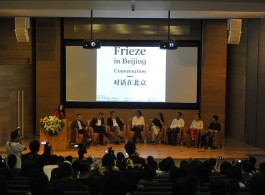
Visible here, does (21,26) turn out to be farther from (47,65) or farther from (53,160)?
(53,160)

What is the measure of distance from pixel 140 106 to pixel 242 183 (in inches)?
430

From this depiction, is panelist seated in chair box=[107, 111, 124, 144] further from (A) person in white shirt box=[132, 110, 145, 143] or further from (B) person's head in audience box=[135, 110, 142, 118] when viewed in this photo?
(B) person's head in audience box=[135, 110, 142, 118]

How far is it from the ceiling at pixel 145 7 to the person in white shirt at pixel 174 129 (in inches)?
143

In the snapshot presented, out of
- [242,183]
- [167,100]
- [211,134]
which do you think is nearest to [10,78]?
Result: [167,100]

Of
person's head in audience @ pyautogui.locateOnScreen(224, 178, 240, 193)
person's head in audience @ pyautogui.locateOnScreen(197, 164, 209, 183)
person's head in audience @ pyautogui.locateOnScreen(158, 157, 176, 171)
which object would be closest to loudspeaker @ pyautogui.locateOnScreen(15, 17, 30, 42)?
person's head in audience @ pyautogui.locateOnScreen(158, 157, 176, 171)

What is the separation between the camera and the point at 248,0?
12570 mm

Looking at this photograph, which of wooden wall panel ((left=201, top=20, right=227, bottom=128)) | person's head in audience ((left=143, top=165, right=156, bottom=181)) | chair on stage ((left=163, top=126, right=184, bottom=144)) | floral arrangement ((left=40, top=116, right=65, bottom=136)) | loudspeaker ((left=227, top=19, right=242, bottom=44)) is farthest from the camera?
wooden wall panel ((left=201, top=20, right=227, bottom=128))

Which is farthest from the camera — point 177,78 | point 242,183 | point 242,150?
point 177,78

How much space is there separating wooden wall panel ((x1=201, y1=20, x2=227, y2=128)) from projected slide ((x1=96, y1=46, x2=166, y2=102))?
4.71ft

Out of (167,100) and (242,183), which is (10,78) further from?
(242,183)

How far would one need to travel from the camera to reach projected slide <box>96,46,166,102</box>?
58.5ft

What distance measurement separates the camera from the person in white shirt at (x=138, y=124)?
655 inches

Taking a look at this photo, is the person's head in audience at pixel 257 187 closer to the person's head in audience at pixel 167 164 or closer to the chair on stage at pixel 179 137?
the person's head in audience at pixel 167 164

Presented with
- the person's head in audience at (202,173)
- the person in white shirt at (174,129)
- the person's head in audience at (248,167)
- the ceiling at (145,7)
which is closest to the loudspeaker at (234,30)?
the ceiling at (145,7)
